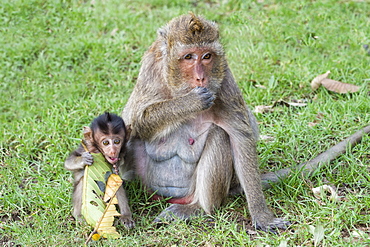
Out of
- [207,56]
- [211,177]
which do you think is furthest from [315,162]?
[207,56]

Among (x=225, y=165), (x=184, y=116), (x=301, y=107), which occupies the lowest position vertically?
(x=301, y=107)

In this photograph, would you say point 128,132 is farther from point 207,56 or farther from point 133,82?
point 133,82

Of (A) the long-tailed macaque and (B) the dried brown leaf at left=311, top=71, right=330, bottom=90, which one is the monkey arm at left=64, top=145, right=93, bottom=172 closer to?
(A) the long-tailed macaque

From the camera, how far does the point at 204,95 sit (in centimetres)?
464

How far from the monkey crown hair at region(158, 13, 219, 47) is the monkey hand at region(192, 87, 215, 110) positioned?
0.41 m

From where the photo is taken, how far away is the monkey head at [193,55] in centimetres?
462

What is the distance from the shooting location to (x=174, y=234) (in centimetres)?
488

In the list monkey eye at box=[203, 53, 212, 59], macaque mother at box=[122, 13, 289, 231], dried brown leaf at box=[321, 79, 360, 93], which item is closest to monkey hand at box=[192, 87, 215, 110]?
macaque mother at box=[122, 13, 289, 231]

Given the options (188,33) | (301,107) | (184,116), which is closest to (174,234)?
(184,116)

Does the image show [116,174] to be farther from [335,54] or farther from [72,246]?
[335,54]

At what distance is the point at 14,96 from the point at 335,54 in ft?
16.4

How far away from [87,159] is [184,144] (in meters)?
1.00

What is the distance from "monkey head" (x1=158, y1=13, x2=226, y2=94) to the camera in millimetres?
4625

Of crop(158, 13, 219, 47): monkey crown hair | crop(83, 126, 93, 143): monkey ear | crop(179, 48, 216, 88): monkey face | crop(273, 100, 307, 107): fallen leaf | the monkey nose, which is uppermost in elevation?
crop(158, 13, 219, 47): monkey crown hair
